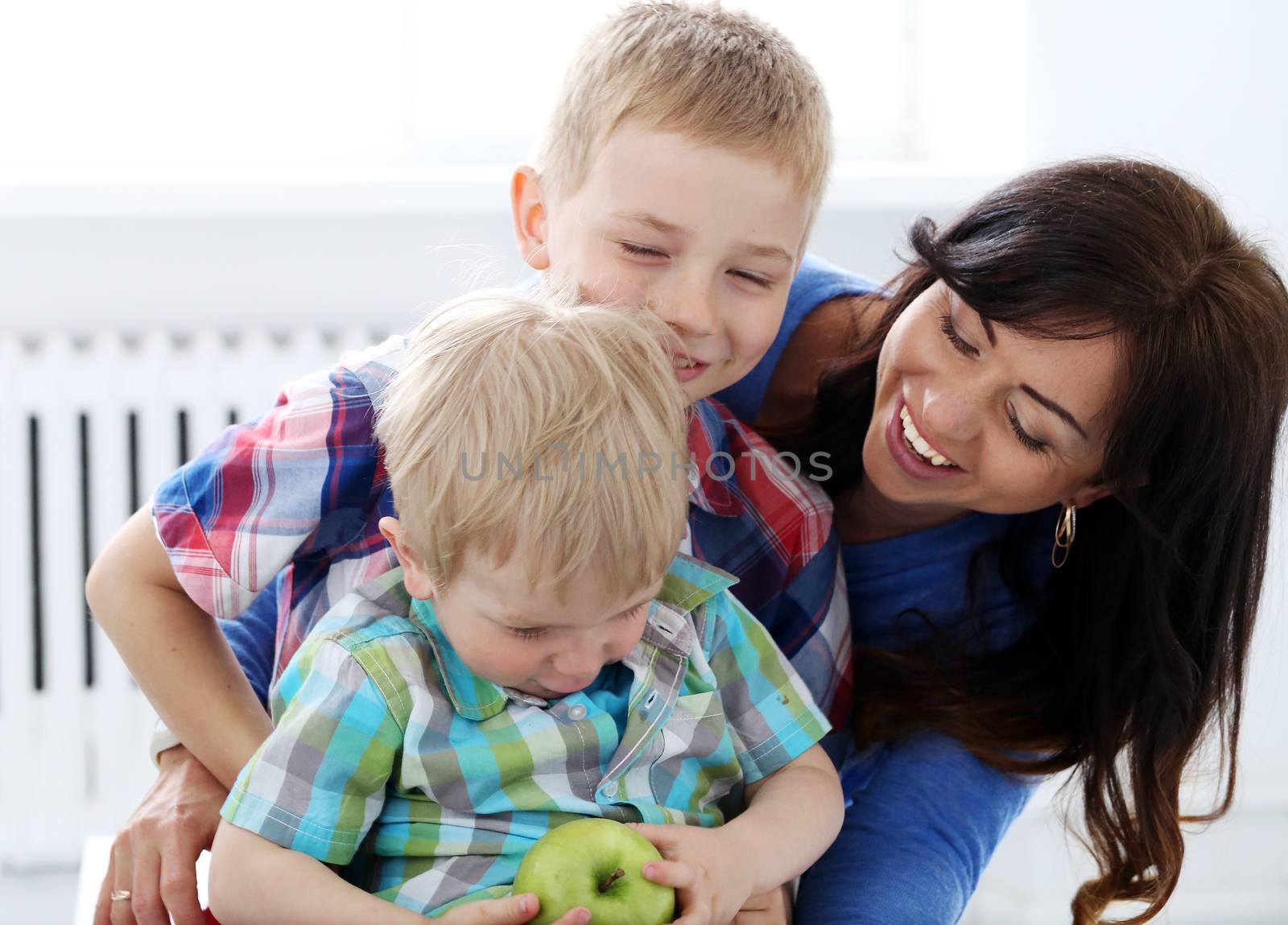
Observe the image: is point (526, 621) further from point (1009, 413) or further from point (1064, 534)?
point (1064, 534)

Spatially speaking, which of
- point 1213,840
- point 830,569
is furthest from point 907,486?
point 1213,840

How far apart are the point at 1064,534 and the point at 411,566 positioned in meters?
0.71

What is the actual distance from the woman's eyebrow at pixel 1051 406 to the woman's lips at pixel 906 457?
12cm

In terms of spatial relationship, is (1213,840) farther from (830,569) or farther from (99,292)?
(99,292)

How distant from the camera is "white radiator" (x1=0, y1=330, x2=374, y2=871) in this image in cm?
228

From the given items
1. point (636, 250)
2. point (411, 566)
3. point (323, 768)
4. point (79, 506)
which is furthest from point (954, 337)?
point (79, 506)

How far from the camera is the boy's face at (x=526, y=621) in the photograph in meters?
0.86

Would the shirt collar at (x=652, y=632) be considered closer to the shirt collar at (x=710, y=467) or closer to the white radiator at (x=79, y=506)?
the shirt collar at (x=710, y=467)

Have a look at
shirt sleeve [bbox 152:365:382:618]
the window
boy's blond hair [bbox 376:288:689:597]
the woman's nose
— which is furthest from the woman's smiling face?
the window

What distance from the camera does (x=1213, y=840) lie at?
266 cm

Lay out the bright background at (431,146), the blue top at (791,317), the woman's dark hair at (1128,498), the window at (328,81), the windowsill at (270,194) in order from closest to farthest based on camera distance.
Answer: the woman's dark hair at (1128,498) → the blue top at (791,317) → the windowsill at (270,194) → the bright background at (431,146) → the window at (328,81)

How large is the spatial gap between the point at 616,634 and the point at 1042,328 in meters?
0.47

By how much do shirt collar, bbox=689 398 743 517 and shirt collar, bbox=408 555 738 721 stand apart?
0.13 meters

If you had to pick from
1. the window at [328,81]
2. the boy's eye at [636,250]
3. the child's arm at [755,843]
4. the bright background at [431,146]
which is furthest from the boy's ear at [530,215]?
the window at [328,81]
